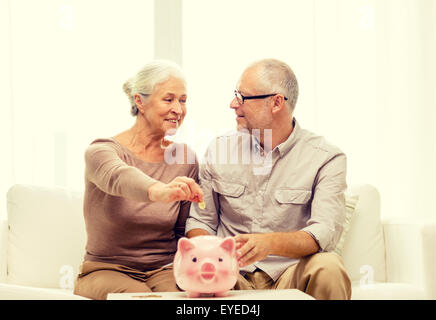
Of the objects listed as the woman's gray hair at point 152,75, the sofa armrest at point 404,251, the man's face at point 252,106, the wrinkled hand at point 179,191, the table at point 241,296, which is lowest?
the sofa armrest at point 404,251

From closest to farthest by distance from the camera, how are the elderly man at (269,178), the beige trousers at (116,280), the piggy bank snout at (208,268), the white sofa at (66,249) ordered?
the piggy bank snout at (208,268) → the beige trousers at (116,280) → the elderly man at (269,178) → the white sofa at (66,249)

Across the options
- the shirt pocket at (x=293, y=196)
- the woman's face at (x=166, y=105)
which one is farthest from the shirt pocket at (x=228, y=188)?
the woman's face at (x=166, y=105)

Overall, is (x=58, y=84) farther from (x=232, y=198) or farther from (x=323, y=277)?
(x=323, y=277)

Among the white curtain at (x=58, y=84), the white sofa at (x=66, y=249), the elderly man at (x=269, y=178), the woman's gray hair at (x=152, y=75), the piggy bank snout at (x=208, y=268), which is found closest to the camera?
the piggy bank snout at (x=208, y=268)

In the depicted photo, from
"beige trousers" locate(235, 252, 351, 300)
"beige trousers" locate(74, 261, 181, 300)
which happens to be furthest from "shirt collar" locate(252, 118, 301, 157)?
"beige trousers" locate(74, 261, 181, 300)

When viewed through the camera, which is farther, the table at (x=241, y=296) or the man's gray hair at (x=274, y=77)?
the man's gray hair at (x=274, y=77)

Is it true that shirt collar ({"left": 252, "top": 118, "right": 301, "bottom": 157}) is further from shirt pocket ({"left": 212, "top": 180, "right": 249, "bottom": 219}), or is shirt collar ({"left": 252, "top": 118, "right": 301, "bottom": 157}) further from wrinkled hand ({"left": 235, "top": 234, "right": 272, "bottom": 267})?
wrinkled hand ({"left": 235, "top": 234, "right": 272, "bottom": 267})

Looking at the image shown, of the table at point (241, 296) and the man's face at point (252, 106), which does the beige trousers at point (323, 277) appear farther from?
the man's face at point (252, 106)

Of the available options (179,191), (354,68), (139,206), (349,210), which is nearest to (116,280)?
(139,206)

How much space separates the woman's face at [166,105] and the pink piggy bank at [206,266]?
2.16ft

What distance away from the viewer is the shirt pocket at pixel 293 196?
72.9 inches
